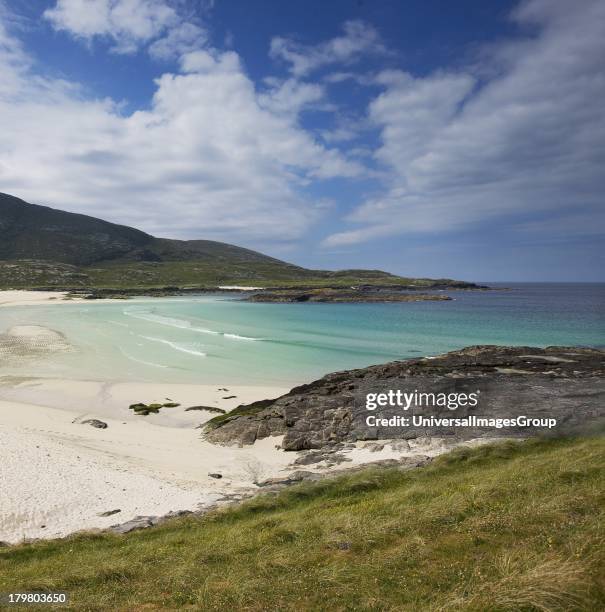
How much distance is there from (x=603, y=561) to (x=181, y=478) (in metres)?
15.8

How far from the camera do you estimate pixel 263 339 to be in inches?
2341

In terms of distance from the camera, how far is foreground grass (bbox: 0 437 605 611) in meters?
7.21

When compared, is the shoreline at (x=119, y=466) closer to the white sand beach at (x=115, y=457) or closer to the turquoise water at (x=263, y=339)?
the white sand beach at (x=115, y=457)

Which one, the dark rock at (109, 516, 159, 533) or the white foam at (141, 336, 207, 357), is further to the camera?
the white foam at (141, 336, 207, 357)

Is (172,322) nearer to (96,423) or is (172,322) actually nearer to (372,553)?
(96,423)

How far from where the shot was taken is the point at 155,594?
8.70 meters

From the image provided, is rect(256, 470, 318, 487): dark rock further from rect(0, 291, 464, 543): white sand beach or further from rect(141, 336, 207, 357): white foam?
rect(141, 336, 207, 357): white foam

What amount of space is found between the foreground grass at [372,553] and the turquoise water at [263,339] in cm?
2433

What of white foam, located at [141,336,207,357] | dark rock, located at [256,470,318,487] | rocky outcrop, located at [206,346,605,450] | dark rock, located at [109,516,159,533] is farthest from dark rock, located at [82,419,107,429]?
white foam, located at [141,336,207,357]

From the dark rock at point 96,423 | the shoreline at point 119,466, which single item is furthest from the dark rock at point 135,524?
the dark rock at point 96,423

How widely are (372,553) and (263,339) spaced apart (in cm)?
5077

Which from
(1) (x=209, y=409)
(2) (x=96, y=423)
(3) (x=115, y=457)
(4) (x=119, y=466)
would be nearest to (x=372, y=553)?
(4) (x=119, y=466)

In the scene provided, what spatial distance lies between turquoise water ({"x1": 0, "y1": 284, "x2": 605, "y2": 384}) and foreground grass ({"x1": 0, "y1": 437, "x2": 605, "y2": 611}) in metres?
24.3

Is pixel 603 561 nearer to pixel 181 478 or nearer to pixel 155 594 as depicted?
pixel 155 594
